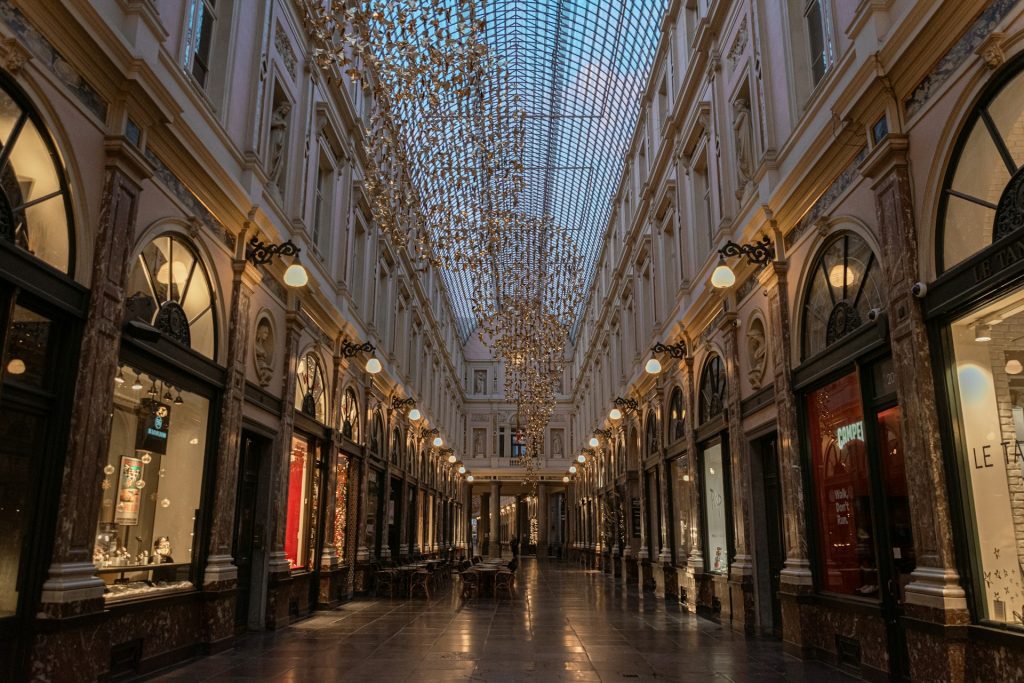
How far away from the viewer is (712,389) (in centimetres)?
1329

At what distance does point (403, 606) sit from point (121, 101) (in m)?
10.5

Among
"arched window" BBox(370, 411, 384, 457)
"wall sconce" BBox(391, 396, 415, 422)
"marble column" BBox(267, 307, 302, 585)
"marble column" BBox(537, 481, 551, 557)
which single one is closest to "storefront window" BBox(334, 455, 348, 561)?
"arched window" BBox(370, 411, 384, 457)

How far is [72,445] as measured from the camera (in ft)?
19.4

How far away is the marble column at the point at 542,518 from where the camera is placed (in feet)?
150

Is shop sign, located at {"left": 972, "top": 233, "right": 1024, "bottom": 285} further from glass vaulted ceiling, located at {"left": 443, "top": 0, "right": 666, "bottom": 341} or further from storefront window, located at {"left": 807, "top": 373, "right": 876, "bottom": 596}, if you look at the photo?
glass vaulted ceiling, located at {"left": 443, "top": 0, "right": 666, "bottom": 341}

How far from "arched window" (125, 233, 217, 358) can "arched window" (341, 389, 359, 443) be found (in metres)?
6.53

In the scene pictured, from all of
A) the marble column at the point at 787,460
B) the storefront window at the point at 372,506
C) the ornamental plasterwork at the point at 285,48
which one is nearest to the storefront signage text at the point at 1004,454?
the marble column at the point at 787,460

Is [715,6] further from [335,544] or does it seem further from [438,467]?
[438,467]

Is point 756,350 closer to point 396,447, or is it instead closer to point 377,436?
point 377,436

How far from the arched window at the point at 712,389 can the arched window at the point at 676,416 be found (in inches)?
54.9

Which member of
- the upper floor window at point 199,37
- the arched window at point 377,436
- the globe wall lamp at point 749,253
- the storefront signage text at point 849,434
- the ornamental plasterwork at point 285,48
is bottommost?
the storefront signage text at point 849,434

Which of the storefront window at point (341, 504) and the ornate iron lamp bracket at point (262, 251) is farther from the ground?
the ornate iron lamp bracket at point (262, 251)

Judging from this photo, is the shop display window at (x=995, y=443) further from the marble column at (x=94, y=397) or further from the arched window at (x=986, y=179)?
the marble column at (x=94, y=397)

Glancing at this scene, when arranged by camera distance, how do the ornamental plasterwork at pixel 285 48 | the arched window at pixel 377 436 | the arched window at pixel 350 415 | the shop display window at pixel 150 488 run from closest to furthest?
the shop display window at pixel 150 488
the ornamental plasterwork at pixel 285 48
the arched window at pixel 350 415
the arched window at pixel 377 436
